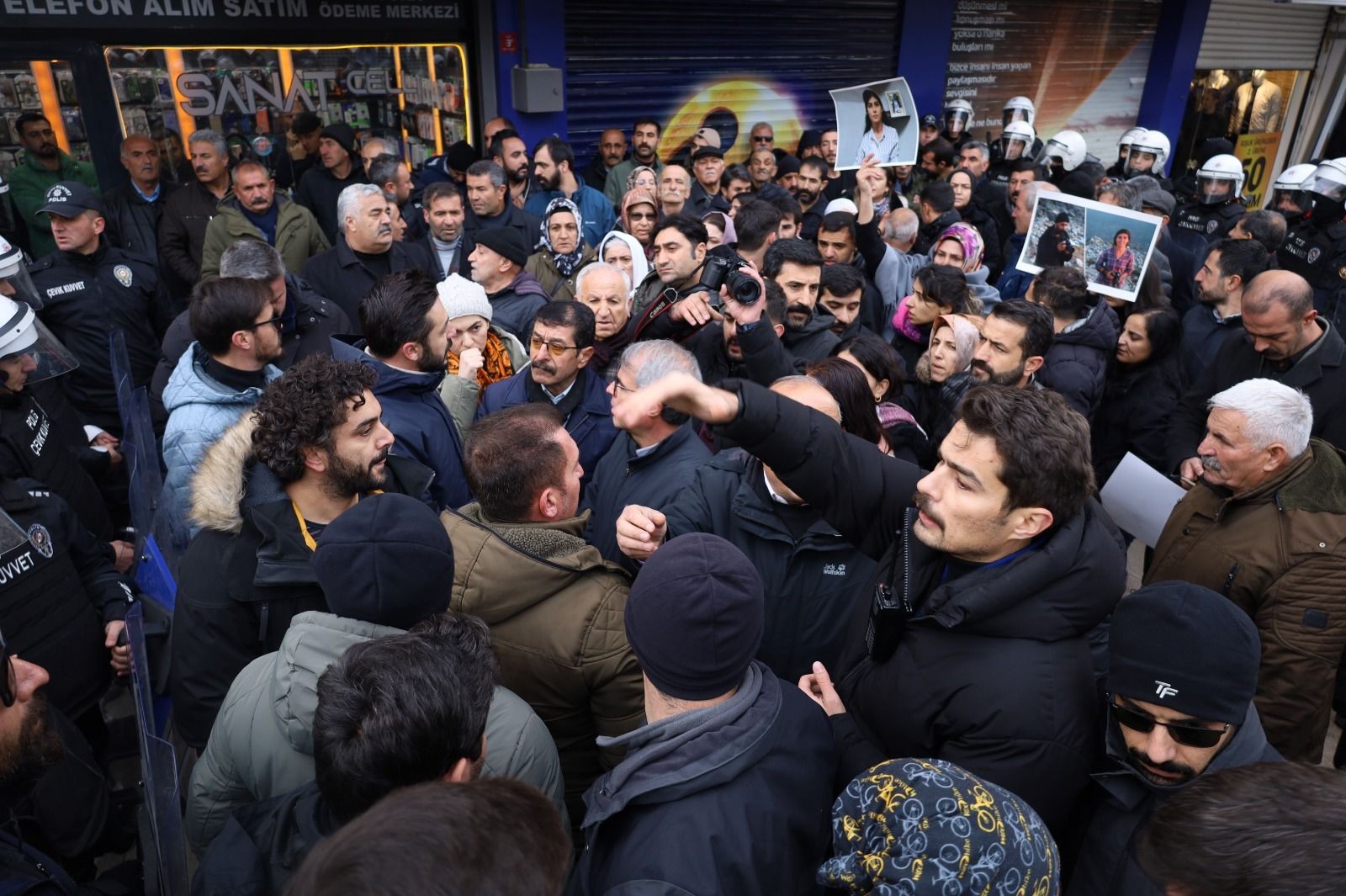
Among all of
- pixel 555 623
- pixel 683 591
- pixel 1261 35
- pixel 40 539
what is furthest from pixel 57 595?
pixel 1261 35

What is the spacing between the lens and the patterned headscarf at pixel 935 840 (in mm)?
1227

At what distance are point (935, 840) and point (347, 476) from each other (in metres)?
1.84

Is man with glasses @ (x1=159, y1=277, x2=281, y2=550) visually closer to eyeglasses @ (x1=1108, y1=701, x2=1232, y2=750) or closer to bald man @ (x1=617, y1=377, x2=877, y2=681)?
bald man @ (x1=617, y1=377, x2=877, y2=681)

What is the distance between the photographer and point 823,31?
419 inches

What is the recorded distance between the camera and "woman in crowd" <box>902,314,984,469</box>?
3.82m

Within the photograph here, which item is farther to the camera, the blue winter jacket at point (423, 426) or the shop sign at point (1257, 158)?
the shop sign at point (1257, 158)

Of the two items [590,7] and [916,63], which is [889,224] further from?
[916,63]

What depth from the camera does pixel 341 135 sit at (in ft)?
24.0

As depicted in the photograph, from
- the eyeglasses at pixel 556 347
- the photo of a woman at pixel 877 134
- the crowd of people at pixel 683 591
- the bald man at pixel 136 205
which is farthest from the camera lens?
the photo of a woman at pixel 877 134

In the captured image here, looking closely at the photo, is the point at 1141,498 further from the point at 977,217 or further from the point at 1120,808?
the point at 977,217

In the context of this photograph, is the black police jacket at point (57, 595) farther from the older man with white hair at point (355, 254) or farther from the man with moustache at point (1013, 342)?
the man with moustache at point (1013, 342)

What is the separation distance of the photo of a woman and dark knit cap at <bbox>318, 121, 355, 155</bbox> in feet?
13.5

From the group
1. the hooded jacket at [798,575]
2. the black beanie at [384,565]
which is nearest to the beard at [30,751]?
the black beanie at [384,565]

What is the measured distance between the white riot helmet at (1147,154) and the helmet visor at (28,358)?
32.0 ft
